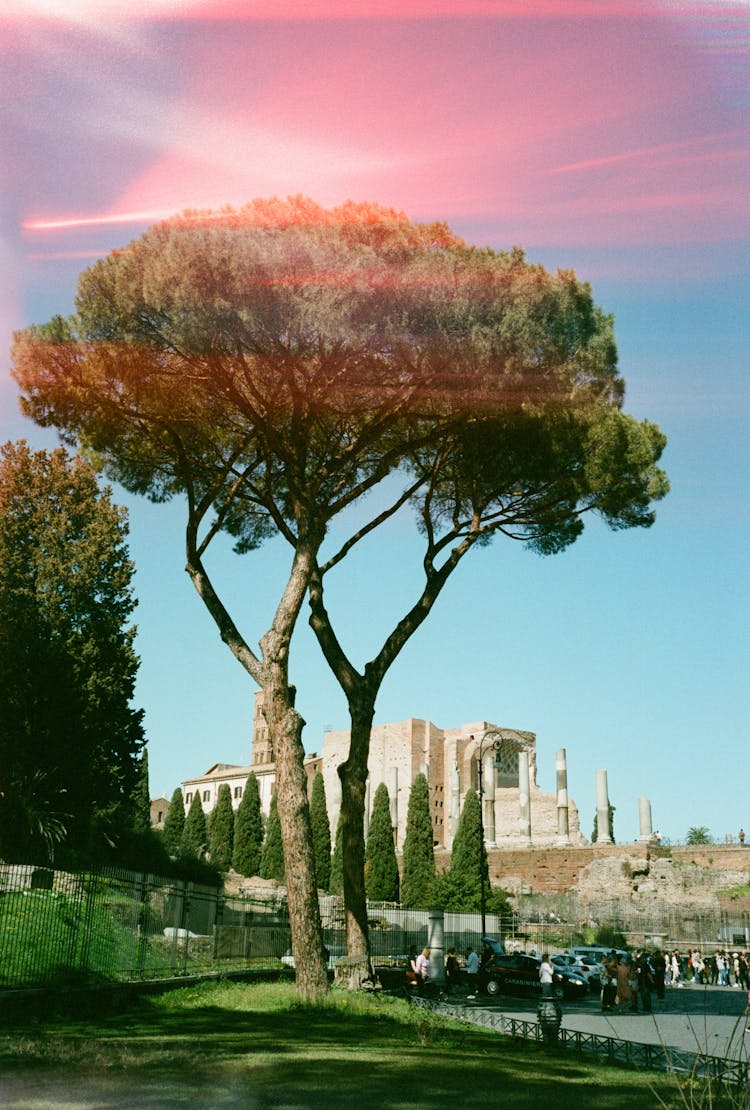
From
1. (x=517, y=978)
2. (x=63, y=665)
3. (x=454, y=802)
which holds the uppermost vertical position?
(x=63, y=665)

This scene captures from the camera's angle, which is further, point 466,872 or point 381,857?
point 381,857

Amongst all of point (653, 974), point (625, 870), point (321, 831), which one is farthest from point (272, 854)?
point (653, 974)

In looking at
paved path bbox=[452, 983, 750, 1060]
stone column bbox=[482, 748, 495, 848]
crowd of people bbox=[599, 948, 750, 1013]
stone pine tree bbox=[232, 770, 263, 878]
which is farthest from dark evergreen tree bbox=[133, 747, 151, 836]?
stone column bbox=[482, 748, 495, 848]

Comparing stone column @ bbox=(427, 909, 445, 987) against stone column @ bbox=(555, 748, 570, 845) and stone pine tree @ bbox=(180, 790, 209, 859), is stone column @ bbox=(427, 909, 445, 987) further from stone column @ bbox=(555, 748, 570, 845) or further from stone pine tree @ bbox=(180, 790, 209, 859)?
stone pine tree @ bbox=(180, 790, 209, 859)

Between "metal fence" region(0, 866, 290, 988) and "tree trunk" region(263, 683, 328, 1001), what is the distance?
2.73m

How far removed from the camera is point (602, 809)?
153 ft

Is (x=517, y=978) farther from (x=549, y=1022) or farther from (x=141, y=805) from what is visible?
(x=141, y=805)

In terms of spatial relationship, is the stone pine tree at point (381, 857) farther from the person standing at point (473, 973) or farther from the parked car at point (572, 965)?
the person standing at point (473, 973)

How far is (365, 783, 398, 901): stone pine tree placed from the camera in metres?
49.3

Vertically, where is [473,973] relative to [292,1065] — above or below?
below

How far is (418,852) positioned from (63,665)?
2863 centimetres

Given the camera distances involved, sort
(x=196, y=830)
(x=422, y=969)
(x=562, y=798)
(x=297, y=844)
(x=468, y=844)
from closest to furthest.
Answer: (x=297, y=844), (x=422, y=969), (x=468, y=844), (x=562, y=798), (x=196, y=830)

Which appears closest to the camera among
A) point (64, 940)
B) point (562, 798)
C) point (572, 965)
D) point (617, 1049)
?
point (617, 1049)

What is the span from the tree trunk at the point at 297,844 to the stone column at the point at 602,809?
111 feet
